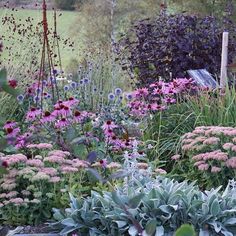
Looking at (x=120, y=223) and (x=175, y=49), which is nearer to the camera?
(x=120, y=223)

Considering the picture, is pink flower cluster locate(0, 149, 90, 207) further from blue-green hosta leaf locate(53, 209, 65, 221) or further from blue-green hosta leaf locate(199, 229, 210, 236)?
blue-green hosta leaf locate(199, 229, 210, 236)

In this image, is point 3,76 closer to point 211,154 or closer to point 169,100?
point 211,154

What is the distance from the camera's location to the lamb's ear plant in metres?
3.70

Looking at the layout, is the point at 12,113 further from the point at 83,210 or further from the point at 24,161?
the point at 83,210

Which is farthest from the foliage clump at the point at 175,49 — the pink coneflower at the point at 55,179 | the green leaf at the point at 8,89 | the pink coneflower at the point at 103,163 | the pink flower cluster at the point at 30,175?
the green leaf at the point at 8,89

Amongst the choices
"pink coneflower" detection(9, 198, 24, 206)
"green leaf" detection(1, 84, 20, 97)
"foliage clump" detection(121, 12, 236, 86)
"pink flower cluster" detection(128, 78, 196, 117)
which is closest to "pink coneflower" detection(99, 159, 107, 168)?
"pink coneflower" detection(9, 198, 24, 206)

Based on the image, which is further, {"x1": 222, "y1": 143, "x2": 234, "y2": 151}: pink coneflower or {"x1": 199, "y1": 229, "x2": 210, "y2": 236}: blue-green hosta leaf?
{"x1": 222, "y1": 143, "x2": 234, "y2": 151}: pink coneflower

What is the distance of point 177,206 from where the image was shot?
368cm

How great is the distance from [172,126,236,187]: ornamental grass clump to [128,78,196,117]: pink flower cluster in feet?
3.14

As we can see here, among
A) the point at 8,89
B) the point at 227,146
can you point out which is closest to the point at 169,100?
the point at 227,146

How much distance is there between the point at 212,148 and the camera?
15.8 feet

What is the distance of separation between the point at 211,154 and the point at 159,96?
2.24m

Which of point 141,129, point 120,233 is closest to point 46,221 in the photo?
point 120,233

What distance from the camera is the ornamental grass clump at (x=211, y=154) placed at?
4.46 meters
